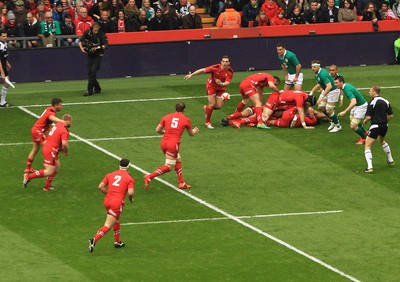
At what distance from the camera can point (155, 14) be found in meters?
50.5

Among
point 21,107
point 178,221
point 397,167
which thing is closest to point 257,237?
point 178,221

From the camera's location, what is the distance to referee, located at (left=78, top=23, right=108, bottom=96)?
44.6 meters

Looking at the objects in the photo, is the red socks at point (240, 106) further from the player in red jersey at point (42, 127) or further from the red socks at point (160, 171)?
the player in red jersey at point (42, 127)

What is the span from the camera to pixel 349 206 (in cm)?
3191

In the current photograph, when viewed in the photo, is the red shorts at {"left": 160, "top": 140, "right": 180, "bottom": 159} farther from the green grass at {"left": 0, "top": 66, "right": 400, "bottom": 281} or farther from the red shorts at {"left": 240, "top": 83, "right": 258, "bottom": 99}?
the red shorts at {"left": 240, "top": 83, "right": 258, "bottom": 99}

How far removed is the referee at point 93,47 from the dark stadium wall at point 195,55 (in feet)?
10.1

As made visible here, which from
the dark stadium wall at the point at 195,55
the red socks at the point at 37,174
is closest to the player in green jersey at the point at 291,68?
the dark stadium wall at the point at 195,55

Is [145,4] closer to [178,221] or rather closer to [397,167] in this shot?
[397,167]

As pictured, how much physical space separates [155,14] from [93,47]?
6.37 meters

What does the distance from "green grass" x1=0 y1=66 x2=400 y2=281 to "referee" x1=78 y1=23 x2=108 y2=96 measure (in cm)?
102

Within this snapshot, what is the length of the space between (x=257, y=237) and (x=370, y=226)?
279 centimetres

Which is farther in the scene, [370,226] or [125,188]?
[370,226]

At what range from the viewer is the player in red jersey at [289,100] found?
130ft

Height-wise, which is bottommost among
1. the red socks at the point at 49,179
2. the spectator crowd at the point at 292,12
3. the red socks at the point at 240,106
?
the red socks at the point at 49,179
